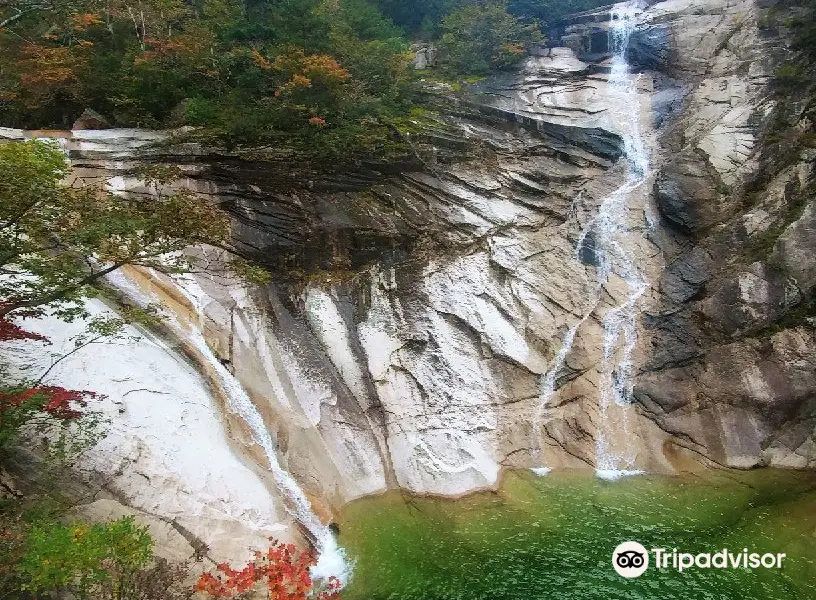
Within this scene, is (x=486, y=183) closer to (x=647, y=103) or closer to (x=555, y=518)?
(x=647, y=103)

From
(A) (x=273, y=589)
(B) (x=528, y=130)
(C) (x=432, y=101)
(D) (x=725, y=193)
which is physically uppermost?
(C) (x=432, y=101)

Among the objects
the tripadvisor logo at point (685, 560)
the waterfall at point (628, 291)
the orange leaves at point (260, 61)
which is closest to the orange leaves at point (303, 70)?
the orange leaves at point (260, 61)

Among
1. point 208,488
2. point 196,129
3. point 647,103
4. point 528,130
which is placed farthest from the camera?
point 647,103

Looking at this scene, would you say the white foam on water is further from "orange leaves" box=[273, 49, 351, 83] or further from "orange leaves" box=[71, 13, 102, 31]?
"orange leaves" box=[71, 13, 102, 31]

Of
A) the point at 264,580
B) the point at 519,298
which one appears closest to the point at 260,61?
the point at 519,298

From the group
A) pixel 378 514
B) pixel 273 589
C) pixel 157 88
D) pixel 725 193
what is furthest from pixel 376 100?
pixel 273 589

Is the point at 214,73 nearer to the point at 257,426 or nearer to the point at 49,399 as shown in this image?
the point at 257,426

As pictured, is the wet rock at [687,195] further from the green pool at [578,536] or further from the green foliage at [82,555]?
the green foliage at [82,555]
